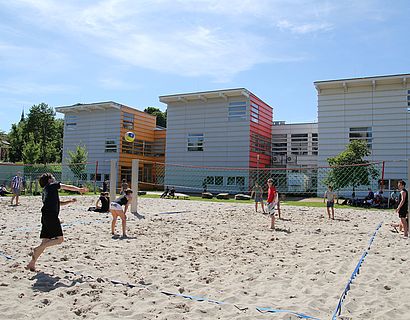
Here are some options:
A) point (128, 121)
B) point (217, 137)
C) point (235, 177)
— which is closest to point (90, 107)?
point (128, 121)

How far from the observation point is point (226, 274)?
5.23 m

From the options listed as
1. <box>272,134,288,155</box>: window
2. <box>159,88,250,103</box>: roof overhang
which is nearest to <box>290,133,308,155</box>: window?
<box>272,134,288,155</box>: window

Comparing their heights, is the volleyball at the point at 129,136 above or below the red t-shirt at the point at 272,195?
above

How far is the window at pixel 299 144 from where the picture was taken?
2705 cm

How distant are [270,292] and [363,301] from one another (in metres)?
1.05

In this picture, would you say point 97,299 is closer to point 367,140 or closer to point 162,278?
point 162,278

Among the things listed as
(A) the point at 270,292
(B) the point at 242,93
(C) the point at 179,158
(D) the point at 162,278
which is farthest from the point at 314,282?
(C) the point at 179,158

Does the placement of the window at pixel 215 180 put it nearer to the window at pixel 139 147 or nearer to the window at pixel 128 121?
the window at pixel 139 147

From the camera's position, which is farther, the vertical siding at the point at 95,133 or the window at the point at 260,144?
the vertical siding at the point at 95,133

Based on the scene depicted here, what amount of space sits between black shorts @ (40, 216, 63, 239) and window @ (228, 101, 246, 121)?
71.8 feet

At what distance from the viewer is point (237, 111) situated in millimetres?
26609

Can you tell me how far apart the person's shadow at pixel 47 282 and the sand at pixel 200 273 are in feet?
0.04

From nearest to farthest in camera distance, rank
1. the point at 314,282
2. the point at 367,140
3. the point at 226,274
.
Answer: the point at 314,282, the point at 226,274, the point at 367,140

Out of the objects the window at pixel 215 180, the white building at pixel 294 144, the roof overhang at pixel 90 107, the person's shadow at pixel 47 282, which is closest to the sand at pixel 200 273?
the person's shadow at pixel 47 282
